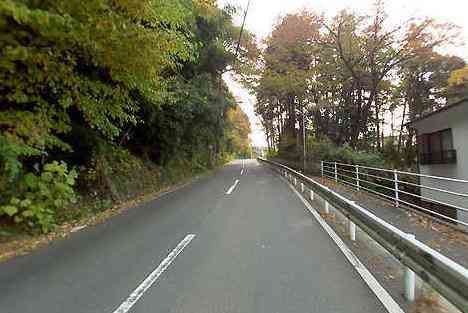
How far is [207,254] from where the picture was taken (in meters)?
6.32

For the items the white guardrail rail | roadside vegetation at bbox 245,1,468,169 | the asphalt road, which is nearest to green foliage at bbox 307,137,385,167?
roadside vegetation at bbox 245,1,468,169

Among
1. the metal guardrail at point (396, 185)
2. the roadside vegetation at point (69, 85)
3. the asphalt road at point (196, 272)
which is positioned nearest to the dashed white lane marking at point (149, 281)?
the asphalt road at point (196, 272)

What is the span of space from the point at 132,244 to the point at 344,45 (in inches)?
918

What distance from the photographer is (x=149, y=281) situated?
5.04 m

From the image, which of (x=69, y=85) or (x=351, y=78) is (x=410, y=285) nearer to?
(x=69, y=85)

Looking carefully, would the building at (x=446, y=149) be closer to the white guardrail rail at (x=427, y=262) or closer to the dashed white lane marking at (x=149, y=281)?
the white guardrail rail at (x=427, y=262)

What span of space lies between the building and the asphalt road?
11.8 m

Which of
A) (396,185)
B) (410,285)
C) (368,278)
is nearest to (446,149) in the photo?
(396,185)

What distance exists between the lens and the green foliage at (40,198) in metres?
8.03

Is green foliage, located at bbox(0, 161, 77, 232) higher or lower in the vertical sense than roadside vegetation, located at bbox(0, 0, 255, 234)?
lower

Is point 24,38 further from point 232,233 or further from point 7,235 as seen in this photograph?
point 232,233

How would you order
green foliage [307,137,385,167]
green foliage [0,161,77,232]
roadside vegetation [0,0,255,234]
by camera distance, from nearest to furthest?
roadside vegetation [0,0,255,234] → green foliage [0,161,77,232] → green foliage [307,137,385,167]

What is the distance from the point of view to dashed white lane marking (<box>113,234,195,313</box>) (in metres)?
4.25

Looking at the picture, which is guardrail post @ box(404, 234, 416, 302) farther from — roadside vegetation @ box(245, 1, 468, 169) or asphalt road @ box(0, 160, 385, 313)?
roadside vegetation @ box(245, 1, 468, 169)
